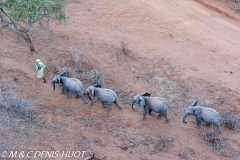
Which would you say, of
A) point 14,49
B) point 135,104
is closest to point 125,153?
point 135,104

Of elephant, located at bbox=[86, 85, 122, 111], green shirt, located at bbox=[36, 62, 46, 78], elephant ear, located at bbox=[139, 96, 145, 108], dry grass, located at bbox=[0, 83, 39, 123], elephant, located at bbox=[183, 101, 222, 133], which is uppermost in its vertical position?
elephant, located at bbox=[183, 101, 222, 133]

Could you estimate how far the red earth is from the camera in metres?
9.25

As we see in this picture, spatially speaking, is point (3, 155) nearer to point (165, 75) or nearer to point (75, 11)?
point (165, 75)

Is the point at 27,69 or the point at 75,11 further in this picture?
the point at 75,11

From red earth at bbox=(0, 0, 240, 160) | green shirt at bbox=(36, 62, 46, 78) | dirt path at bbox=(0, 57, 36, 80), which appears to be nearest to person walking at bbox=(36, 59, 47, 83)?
green shirt at bbox=(36, 62, 46, 78)

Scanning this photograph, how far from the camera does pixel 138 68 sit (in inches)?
493

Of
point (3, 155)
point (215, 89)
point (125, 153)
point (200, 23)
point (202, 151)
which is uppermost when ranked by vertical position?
point (200, 23)

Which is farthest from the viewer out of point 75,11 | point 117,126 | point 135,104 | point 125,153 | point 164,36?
point 75,11

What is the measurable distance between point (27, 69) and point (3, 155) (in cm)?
444

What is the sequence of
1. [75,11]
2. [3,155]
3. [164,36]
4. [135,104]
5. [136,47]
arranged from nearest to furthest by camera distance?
1. [3,155]
2. [135,104]
3. [136,47]
4. [164,36]
5. [75,11]

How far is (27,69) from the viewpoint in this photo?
11.9 metres

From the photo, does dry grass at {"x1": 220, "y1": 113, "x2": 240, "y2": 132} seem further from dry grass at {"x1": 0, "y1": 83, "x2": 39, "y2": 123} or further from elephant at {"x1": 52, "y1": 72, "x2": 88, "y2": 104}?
dry grass at {"x1": 0, "y1": 83, "x2": 39, "y2": 123}

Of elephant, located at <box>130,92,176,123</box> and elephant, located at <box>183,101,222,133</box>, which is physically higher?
elephant, located at <box>183,101,222,133</box>

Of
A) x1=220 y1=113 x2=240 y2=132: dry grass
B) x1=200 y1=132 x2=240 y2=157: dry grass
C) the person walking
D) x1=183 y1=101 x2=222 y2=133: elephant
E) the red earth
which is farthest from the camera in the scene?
the person walking
